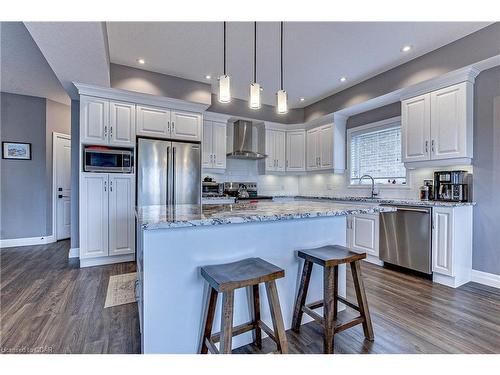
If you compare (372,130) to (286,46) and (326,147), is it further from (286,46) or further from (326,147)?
(286,46)

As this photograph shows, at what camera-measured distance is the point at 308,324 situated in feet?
6.52

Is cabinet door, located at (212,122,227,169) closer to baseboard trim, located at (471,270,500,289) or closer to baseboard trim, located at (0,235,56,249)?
baseboard trim, located at (0,235,56,249)

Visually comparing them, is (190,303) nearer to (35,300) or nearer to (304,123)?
(35,300)

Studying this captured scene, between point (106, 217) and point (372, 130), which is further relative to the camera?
point (372, 130)

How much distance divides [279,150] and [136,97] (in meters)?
2.83

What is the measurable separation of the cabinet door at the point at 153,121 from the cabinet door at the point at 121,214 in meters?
0.70

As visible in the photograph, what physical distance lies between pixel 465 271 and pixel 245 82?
12.6 feet

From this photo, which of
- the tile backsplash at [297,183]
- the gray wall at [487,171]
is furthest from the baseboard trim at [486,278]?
the tile backsplash at [297,183]

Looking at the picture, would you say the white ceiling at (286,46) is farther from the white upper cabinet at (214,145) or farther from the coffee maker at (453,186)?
the coffee maker at (453,186)

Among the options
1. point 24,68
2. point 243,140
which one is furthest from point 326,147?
point 24,68

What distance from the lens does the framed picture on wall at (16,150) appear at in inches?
175

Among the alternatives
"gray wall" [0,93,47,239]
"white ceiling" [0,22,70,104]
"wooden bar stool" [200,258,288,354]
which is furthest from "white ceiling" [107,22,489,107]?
"gray wall" [0,93,47,239]

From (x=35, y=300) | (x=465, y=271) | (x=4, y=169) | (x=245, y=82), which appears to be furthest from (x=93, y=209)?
(x=465, y=271)

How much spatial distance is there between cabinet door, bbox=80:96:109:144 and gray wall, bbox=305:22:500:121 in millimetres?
3679
